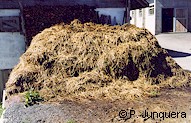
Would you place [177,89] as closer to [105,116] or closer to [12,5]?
[105,116]

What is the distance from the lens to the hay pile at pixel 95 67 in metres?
6.50

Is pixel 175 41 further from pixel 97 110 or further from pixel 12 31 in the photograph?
pixel 97 110

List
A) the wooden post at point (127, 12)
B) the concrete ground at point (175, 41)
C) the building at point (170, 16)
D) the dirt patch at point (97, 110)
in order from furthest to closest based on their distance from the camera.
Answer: the building at point (170, 16) < the concrete ground at point (175, 41) < the wooden post at point (127, 12) < the dirt patch at point (97, 110)

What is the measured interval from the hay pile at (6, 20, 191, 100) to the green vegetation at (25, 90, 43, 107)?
20cm

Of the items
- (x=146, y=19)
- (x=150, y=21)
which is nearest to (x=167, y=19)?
(x=150, y=21)

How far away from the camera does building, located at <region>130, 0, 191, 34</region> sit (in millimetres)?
24438

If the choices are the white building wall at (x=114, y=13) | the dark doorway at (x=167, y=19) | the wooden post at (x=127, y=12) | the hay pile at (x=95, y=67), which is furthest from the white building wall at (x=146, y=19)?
the hay pile at (x=95, y=67)

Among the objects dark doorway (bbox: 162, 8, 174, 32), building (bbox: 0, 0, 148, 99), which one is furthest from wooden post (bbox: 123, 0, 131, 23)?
dark doorway (bbox: 162, 8, 174, 32)

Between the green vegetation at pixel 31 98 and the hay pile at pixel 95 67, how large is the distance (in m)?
0.20

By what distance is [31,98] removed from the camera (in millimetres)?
5863

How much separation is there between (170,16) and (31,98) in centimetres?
2190

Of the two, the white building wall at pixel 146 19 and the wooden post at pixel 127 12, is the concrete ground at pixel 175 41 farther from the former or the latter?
the wooden post at pixel 127 12

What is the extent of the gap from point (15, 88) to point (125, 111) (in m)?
2.92

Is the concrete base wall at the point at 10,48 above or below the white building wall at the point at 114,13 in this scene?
below
